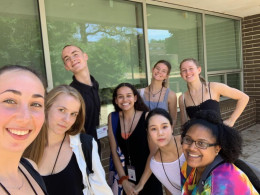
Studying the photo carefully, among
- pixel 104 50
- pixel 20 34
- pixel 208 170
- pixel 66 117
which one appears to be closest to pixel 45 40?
pixel 20 34

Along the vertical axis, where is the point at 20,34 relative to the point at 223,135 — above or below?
above

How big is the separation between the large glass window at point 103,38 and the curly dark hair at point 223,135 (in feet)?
7.32

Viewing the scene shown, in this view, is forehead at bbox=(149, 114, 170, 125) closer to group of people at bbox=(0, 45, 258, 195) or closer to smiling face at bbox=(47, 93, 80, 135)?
group of people at bbox=(0, 45, 258, 195)

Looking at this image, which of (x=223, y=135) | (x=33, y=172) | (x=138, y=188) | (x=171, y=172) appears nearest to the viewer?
(x=33, y=172)

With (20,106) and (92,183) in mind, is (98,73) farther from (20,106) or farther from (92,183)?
(20,106)

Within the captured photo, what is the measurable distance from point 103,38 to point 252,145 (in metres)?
3.98

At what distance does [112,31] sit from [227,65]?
12.5ft

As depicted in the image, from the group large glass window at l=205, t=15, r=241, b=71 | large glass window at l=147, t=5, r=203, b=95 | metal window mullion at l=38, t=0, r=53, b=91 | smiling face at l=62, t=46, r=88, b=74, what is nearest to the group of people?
smiling face at l=62, t=46, r=88, b=74

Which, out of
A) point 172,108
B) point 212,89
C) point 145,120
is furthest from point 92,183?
point 212,89

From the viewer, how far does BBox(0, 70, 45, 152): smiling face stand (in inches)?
30.4

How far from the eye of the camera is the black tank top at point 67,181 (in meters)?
1.39

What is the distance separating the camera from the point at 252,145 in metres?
4.97

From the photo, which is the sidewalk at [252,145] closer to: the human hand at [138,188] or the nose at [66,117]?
the human hand at [138,188]

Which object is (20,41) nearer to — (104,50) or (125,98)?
(104,50)
